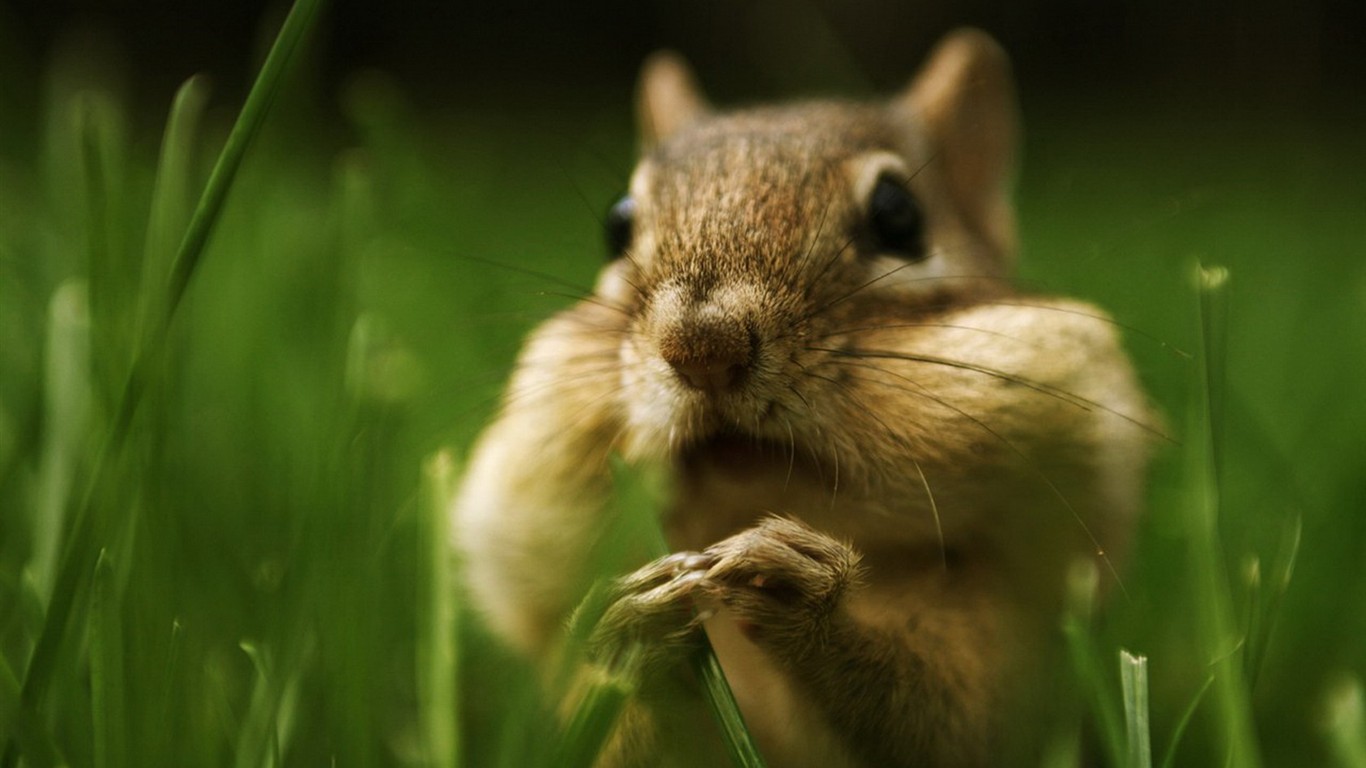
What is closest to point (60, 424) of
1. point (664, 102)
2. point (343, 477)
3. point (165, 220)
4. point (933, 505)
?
point (165, 220)

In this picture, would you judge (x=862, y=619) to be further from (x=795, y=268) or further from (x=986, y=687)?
(x=795, y=268)

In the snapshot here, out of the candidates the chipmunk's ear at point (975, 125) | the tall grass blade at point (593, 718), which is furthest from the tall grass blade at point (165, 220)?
the chipmunk's ear at point (975, 125)

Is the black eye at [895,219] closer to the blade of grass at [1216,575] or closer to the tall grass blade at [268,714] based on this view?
the blade of grass at [1216,575]

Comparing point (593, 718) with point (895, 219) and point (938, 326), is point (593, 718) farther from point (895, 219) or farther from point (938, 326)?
point (895, 219)

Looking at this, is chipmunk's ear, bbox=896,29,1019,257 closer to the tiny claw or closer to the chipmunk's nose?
the chipmunk's nose

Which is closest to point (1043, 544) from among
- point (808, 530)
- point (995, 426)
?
point (995, 426)

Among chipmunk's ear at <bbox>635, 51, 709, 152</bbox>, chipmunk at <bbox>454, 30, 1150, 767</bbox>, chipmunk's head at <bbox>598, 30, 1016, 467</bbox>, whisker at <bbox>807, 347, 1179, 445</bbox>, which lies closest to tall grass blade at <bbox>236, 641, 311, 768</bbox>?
chipmunk at <bbox>454, 30, 1150, 767</bbox>
